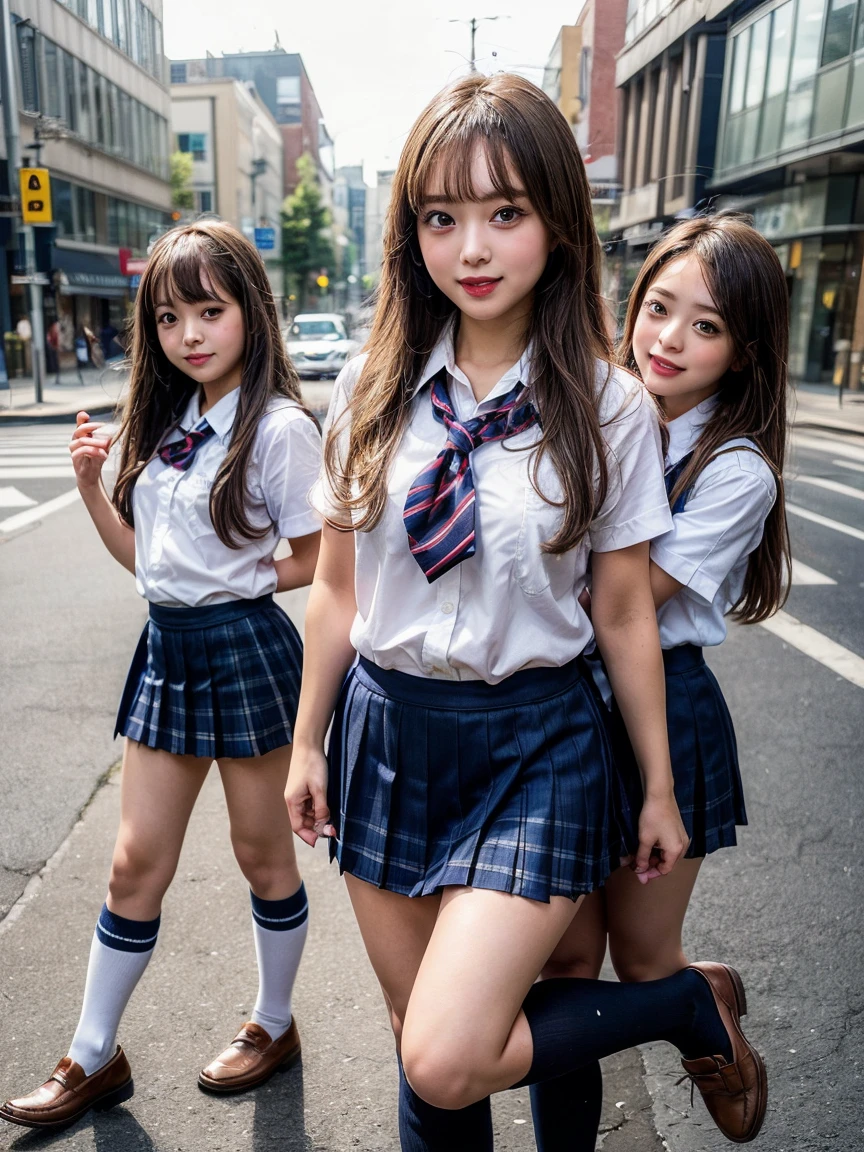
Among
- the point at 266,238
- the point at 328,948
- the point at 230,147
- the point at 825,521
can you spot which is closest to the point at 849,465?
the point at 825,521

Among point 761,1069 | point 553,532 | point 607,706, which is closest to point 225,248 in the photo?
point 553,532

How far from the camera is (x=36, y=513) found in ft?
32.7

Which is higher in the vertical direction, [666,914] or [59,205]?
[59,205]

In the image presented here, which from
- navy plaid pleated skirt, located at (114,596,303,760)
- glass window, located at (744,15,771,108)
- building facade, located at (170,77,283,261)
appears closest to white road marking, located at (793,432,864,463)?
glass window, located at (744,15,771,108)

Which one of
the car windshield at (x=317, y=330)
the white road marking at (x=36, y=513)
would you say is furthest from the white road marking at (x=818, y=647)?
the car windshield at (x=317, y=330)

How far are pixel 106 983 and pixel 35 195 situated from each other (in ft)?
62.5

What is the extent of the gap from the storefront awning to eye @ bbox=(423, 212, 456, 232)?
29.0 meters

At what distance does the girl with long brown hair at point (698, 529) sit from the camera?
190 cm

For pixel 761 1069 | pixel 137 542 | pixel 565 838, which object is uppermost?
pixel 137 542

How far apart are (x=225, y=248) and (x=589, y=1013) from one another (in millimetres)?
1743

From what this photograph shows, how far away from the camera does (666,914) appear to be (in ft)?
6.64

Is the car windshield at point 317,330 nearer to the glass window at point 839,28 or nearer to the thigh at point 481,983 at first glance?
the glass window at point 839,28

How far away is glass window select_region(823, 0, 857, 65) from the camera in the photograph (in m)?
4.65

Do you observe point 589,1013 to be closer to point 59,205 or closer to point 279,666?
point 279,666
